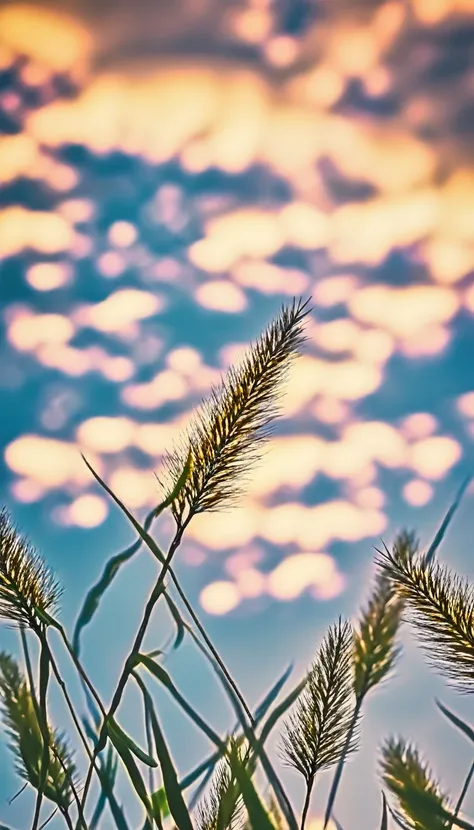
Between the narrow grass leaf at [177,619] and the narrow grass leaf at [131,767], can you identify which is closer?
the narrow grass leaf at [131,767]

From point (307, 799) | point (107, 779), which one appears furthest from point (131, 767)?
point (307, 799)

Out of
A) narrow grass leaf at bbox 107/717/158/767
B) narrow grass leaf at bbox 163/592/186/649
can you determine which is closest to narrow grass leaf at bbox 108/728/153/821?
narrow grass leaf at bbox 107/717/158/767

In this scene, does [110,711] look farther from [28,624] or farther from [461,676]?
[461,676]

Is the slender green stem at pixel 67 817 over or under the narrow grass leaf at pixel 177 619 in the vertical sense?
under

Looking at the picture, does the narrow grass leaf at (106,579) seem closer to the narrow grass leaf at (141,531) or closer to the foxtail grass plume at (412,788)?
the narrow grass leaf at (141,531)

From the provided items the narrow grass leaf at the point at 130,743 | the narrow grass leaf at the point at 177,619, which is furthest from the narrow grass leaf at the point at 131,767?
the narrow grass leaf at the point at 177,619

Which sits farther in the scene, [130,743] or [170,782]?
[130,743]

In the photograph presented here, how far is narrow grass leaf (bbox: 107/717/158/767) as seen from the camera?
1060 mm

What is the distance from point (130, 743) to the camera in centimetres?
107

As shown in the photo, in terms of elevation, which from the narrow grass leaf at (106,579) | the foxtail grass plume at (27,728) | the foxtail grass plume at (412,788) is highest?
the narrow grass leaf at (106,579)

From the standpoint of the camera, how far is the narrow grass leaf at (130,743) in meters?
1.06

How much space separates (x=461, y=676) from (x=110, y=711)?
447mm

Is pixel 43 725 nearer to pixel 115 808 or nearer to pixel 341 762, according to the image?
pixel 115 808

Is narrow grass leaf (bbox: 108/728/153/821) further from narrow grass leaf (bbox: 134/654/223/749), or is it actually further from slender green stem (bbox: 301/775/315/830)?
slender green stem (bbox: 301/775/315/830)
